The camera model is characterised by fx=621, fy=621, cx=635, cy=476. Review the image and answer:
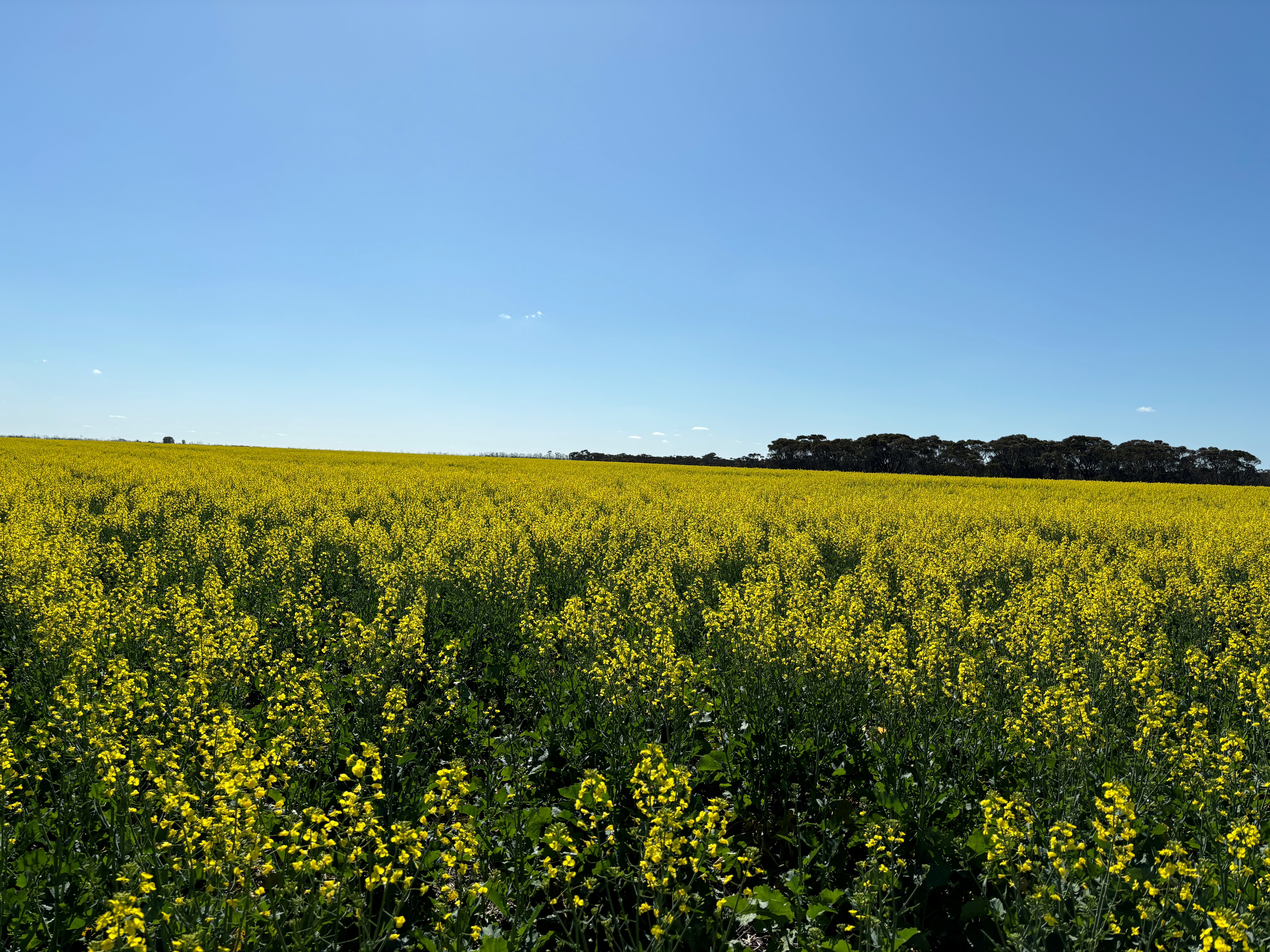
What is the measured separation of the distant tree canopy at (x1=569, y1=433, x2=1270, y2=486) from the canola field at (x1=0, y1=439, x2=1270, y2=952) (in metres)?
63.3

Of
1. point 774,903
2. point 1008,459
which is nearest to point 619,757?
point 774,903

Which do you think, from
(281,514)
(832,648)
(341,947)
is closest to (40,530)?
(281,514)

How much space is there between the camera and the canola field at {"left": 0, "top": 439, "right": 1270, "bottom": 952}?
3107mm

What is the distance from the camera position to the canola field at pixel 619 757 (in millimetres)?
3107

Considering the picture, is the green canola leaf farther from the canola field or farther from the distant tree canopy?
the distant tree canopy

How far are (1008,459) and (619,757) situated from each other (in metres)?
101

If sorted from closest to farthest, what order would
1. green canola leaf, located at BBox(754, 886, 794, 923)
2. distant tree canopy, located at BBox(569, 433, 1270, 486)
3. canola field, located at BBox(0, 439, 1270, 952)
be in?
canola field, located at BBox(0, 439, 1270, 952), green canola leaf, located at BBox(754, 886, 794, 923), distant tree canopy, located at BBox(569, 433, 1270, 486)

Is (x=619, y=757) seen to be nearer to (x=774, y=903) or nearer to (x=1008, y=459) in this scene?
(x=774, y=903)

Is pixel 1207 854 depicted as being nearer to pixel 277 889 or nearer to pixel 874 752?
pixel 874 752

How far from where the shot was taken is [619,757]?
16.0ft

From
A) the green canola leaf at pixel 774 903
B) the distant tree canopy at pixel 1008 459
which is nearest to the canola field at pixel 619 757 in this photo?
the green canola leaf at pixel 774 903

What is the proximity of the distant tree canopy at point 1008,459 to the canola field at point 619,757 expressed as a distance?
63289 millimetres

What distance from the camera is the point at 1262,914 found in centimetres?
280

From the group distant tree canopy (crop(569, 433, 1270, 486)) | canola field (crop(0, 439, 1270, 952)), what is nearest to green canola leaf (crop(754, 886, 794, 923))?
canola field (crop(0, 439, 1270, 952))
